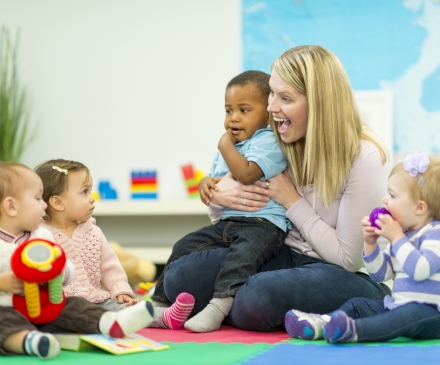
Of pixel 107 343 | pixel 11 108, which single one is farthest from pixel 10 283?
pixel 11 108

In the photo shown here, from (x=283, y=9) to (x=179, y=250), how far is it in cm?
261

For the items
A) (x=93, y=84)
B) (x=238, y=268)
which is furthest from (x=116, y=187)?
(x=238, y=268)

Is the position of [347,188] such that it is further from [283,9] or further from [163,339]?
[283,9]

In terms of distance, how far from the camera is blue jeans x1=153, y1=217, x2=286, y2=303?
6.82ft

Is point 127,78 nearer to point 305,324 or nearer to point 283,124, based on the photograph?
point 283,124

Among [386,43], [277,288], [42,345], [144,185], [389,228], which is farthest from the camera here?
[144,185]

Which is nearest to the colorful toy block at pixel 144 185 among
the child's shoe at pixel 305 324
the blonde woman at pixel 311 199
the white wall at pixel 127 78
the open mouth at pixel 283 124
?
the white wall at pixel 127 78

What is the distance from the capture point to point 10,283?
1567mm

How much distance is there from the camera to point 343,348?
1654mm

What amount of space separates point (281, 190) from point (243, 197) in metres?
0.13

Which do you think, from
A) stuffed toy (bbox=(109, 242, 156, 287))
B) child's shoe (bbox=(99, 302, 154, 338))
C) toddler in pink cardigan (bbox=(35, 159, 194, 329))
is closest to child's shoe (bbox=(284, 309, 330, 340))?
toddler in pink cardigan (bbox=(35, 159, 194, 329))

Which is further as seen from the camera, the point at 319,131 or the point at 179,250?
the point at 179,250

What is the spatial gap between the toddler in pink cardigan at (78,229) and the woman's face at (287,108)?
654 millimetres

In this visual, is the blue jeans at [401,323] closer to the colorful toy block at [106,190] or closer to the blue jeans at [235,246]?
the blue jeans at [235,246]
